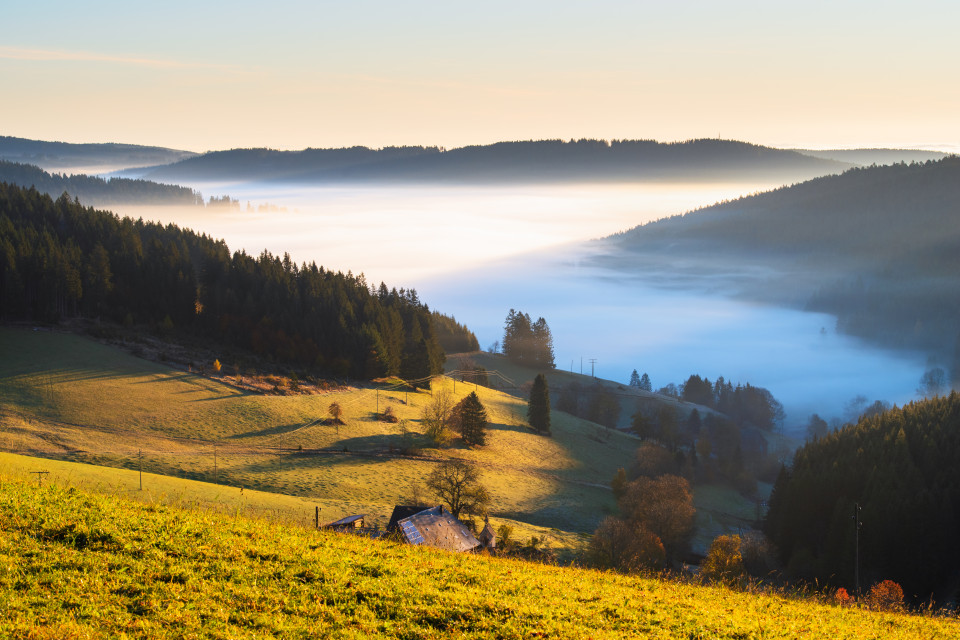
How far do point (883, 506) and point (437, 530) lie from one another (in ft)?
131

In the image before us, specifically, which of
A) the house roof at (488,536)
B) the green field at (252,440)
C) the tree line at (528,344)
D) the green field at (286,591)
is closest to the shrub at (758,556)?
the green field at (252,440)

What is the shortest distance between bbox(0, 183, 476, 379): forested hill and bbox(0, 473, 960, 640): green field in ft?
265

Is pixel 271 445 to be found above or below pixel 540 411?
above

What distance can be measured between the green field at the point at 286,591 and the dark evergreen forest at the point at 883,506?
41306 millimetres

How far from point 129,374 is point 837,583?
74351 millimetres

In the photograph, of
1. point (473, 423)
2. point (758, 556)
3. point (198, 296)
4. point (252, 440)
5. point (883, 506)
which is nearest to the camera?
point (883, 506)

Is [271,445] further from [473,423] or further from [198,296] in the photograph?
[198,296]

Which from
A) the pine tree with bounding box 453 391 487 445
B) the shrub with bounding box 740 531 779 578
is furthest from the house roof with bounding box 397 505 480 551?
the pine tree with bounding box 453 391 487 445

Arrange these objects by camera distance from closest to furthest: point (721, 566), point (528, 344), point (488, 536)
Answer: point (488, 536)
point (721, 566)
point (528, 344)

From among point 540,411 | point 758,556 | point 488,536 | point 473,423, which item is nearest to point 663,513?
point 758,556

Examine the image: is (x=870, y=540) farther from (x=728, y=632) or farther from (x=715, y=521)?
(x=728, y=632)

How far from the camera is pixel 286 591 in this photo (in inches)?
457

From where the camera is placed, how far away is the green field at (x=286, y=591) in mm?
10266

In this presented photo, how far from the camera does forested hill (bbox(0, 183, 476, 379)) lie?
85375mm
